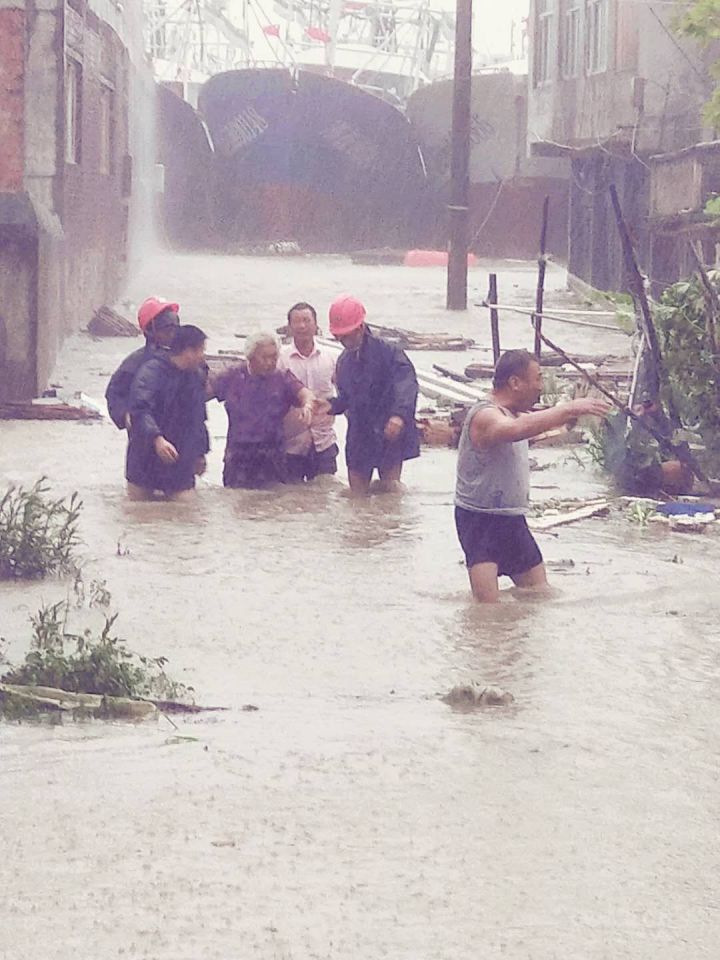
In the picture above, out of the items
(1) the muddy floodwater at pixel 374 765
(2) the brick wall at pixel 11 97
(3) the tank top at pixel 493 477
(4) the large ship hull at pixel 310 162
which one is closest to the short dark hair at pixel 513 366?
(3) the tank top at pixel 493 477

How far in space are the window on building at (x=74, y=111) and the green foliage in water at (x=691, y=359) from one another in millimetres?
10509

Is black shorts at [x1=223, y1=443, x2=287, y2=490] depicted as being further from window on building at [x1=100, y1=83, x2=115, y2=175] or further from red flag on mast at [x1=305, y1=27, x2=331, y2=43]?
red flag on mast at [x1=305, y1=27, x2=331, y2=43]

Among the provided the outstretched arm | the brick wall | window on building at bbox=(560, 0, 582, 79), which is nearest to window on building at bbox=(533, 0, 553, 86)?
window on building at bbox=(560, 0, 582, 79)

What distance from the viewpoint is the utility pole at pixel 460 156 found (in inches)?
1111

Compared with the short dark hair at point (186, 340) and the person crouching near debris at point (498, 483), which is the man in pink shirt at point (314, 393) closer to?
the short dark hair at point (186, 340)

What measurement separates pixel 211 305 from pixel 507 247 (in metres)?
20.5

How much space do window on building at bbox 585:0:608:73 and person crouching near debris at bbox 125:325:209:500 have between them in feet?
62.2

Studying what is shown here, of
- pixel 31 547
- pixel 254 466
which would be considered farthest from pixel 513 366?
pixel 254 466

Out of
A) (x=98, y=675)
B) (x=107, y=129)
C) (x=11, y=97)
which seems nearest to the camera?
(x=98, y=675)

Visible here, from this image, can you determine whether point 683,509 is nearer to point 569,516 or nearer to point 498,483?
point 569,516

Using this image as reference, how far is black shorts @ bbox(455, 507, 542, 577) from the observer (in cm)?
828

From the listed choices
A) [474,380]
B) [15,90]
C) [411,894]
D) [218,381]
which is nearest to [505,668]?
[411,894]

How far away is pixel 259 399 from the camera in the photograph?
11430 millimetres

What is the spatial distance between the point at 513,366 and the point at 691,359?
3655 millimetres
